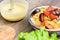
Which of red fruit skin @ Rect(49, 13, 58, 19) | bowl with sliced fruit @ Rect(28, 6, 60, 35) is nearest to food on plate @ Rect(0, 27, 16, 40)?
bowl with sliced fruit @ Rect(28, 6, 60, 35)

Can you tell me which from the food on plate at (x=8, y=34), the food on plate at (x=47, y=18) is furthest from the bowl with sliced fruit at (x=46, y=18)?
the food on plate at (x=8, y=34)

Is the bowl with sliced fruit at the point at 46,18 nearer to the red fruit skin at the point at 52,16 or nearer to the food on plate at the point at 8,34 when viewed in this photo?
the red fruit skin at the point at 52,16

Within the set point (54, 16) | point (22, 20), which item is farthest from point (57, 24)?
point (22, 20)

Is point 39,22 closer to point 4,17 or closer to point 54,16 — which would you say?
point 54,16

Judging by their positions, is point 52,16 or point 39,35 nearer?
point 39,35

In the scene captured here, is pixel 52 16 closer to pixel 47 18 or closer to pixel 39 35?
pixel 47 18

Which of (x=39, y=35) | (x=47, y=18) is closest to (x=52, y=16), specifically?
(x=47, y=18)
